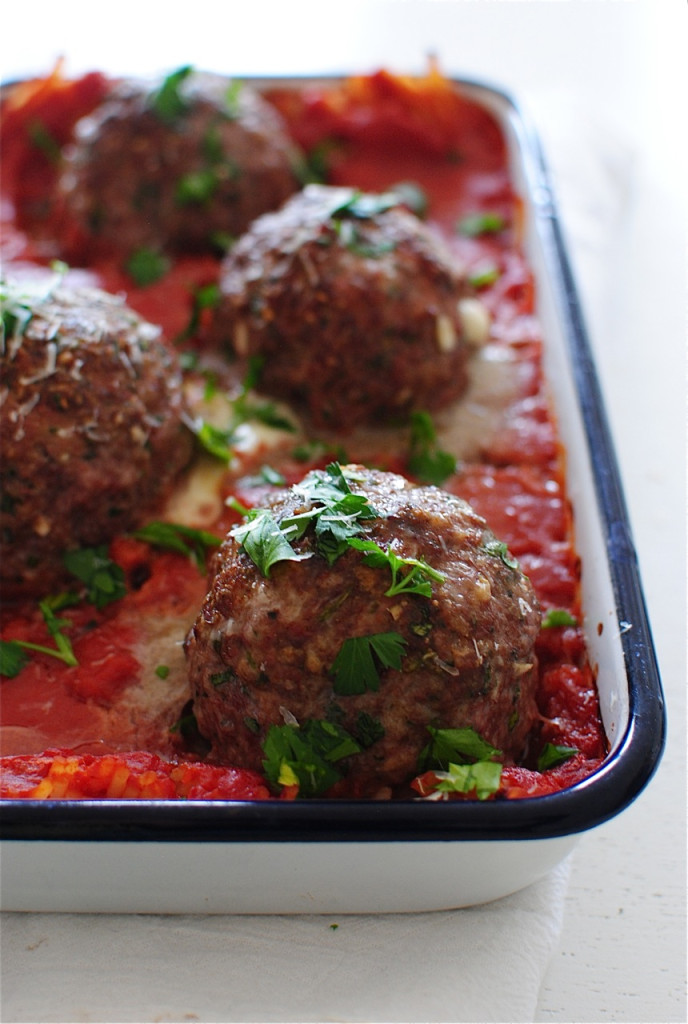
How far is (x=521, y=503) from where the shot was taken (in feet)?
11.0

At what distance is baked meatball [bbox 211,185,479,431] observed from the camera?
342 cm

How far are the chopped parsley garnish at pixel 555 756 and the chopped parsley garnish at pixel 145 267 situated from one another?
2447 mm

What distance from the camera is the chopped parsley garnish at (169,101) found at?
4172 mm

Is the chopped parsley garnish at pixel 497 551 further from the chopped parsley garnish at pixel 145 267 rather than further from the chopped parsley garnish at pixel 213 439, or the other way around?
the chopped parsley garnish at pixel 145 267

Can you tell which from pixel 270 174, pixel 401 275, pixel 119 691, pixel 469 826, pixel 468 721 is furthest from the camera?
pixel 270 174

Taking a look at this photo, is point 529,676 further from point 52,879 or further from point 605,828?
point 52,879

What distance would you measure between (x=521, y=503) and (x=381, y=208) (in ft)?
3.68

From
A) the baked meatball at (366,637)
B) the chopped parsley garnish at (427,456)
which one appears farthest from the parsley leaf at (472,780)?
the chopped parsley garnish at (427,456)

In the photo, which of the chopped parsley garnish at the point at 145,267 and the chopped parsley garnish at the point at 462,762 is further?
the chopped parsley garnish at the point at 145,267

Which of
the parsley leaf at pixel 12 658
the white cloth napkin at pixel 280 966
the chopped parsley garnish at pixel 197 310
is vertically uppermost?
the chopped parsley garnish at pixel 197 310

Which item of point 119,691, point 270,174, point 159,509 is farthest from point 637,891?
point 270,174

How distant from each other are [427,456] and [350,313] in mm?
514

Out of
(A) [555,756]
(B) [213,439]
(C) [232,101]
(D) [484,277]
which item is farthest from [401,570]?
(C) [232,101]

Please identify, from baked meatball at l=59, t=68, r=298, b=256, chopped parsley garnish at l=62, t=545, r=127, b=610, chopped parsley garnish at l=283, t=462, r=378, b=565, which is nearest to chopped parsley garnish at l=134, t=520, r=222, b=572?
chopped parsley garnish at l=62, t=545, r=127, b=610
